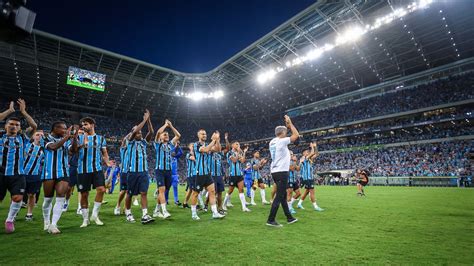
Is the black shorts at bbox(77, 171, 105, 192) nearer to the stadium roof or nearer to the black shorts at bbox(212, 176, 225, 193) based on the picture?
the black shorts at bbox(212, 176, 225, 193)

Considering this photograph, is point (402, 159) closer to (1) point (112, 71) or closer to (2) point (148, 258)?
(2) point (148, 258)

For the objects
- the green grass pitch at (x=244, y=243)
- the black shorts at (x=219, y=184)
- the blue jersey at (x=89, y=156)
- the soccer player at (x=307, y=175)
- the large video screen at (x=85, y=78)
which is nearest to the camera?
the green grass pitch at (x=244, y=243)

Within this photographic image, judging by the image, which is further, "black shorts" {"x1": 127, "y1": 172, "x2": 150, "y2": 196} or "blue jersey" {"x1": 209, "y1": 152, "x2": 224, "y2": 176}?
"blue jersey" {"x1": 209, "y1": 152, "x2": 224, "y2": 176}

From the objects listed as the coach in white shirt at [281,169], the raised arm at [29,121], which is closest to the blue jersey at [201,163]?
the coach in white shirt at [281,169]

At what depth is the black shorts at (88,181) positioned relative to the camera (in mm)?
5785

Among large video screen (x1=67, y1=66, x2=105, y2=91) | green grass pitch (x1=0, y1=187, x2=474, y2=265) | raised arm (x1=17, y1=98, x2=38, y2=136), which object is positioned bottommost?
green grass pitch (x1=0, y1=187, x2=474, y2=265)

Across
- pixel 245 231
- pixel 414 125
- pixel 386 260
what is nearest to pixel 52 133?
pixel 245 231

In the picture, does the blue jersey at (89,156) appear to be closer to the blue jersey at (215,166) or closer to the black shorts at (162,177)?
the black shorts at (162,177)

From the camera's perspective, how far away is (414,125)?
3659cm

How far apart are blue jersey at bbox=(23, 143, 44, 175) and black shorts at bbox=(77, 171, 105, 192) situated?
4.23 ft

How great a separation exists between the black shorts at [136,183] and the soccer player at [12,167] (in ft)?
6.70

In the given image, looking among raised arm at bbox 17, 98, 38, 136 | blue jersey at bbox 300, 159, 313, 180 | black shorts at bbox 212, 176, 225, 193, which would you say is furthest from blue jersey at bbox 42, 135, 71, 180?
blue jersey at bbox 300, 159, 313, 180

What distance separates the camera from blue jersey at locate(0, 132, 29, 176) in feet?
16.9

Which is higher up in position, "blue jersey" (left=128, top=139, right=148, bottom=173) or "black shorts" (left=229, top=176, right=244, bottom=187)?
"blue jersey" (left=128, top=139, right=148, bottom=173)
